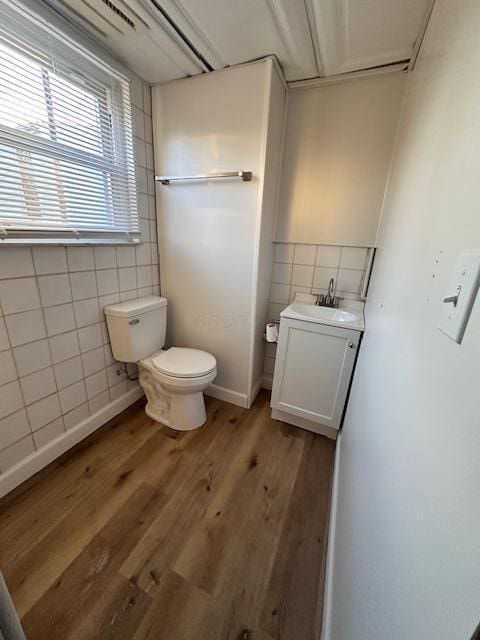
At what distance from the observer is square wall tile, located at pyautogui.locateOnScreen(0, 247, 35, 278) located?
1087 millimetres

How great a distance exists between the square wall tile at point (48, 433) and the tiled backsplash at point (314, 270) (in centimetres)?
156

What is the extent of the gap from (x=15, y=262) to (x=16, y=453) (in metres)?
0.92

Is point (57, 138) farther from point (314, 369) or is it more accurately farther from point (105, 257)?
point (314, 369)

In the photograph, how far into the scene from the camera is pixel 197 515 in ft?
3.92

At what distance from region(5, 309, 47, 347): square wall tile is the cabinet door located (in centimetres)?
130

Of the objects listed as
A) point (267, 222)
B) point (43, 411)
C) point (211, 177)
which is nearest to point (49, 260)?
point (43, 411)

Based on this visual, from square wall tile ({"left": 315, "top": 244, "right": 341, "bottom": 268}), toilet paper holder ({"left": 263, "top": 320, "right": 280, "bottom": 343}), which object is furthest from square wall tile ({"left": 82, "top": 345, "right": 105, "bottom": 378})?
square wall tile ({"left": 315, "top": 244, "right": 341, "bottom": 268})

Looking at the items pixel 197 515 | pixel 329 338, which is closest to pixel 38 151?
pixel 329 338

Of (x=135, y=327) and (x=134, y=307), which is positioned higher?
(x=134, y=307)

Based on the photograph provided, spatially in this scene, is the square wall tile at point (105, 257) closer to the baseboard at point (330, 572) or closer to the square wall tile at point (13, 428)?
the square wall tile at point (13, 428)

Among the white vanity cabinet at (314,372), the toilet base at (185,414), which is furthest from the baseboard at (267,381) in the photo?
the toilet base at (185,414)

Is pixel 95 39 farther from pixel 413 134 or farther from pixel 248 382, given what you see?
pixel 248 382

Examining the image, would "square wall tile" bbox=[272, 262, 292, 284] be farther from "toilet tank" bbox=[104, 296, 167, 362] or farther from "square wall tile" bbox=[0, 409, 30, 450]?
"square wall tile" bbox=[0, 409, 30, 450]

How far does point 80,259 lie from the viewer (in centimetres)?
138
